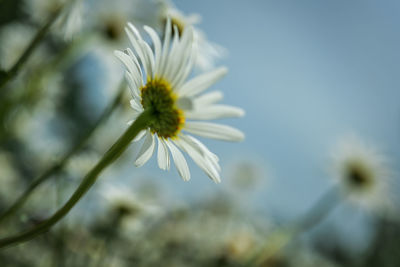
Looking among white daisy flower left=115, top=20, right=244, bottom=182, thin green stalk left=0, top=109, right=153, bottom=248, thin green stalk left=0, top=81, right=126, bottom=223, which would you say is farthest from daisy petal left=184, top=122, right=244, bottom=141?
thin green stalk left=0, top=81, right=126, bottom=223

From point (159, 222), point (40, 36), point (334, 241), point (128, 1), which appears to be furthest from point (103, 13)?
point (334, 241)

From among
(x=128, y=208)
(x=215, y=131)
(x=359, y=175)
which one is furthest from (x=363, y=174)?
(x=215, y=131)

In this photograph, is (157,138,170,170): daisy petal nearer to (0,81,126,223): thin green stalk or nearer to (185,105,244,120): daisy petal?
(185,105,244,120): daisy petal

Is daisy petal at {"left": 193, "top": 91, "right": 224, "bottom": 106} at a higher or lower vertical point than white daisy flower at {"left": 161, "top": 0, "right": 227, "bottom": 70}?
lower

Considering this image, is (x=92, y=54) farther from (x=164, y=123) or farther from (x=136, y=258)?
(x=164, y=123)

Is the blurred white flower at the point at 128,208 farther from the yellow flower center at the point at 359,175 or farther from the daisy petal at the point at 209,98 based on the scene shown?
the daisy petal at the point at 209,98

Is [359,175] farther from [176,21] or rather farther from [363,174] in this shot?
[176,21]
